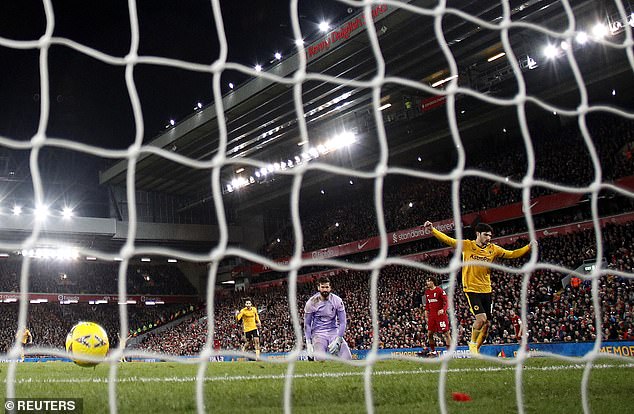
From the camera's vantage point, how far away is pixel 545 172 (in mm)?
23516

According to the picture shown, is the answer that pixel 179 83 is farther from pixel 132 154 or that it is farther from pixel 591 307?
pixel 132 154

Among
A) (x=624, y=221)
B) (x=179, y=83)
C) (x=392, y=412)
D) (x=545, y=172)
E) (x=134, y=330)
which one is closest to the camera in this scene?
(x=392, y=412)

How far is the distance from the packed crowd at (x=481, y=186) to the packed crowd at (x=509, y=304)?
2.49 meters

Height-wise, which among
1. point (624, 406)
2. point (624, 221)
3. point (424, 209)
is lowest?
point (624, 406)

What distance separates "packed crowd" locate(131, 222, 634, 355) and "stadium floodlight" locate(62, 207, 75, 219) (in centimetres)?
960

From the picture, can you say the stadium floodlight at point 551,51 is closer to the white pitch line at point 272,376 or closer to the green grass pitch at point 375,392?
the white pitch line at point 272,376

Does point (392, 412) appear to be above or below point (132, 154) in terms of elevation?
below

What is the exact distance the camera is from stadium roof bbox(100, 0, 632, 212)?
18609 millimetres

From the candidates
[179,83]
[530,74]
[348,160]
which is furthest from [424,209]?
[179,83]

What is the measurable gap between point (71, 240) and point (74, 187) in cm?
296

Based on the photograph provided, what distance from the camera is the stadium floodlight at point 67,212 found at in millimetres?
32875

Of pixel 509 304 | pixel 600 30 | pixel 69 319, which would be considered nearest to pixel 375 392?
pixel 509 304

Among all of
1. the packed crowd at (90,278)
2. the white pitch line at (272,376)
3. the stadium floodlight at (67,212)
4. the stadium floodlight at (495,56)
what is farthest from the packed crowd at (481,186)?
the white pitch line at (272,376)

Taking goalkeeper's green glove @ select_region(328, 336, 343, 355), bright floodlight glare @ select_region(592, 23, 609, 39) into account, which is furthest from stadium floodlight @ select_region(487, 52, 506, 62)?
goalkeeper's green glove @ select_region(328, 336, 343, 355)
